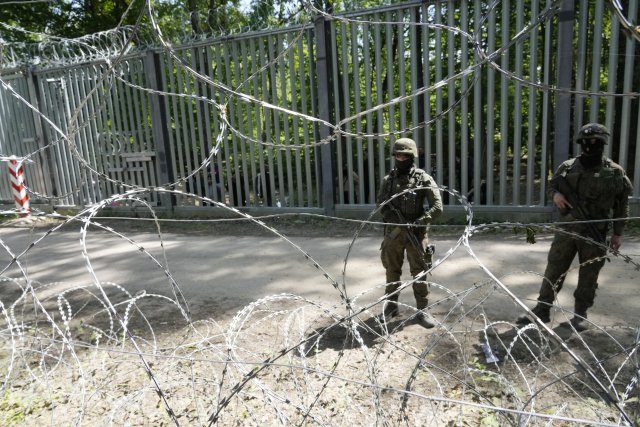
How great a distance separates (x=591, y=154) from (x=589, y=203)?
0.35 metres

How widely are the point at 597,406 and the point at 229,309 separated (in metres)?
2.88

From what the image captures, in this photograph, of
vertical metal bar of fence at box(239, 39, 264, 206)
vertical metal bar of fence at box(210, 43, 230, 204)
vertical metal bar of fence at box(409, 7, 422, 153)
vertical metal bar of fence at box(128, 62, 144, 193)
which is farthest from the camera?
vertical metal bar of fence at box(128, 62, 144, 193)

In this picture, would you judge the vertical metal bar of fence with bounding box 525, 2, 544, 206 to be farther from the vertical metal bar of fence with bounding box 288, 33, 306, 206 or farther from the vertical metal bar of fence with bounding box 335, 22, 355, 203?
the vertical metal bar of fence with bounding box 288, 33, 306, 206

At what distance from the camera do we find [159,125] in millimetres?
8781

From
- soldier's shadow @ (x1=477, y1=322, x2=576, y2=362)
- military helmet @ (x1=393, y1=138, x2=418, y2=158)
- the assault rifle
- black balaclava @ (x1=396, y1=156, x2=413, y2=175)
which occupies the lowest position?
soldier's shadow @ (x1=477, y1=322, x2=576, y2=362)

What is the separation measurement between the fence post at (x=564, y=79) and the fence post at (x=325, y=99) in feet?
10.5

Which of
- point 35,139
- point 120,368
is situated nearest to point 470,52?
point 120,368

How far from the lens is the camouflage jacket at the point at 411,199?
3.52m

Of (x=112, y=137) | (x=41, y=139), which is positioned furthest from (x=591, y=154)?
(x=41, y=139)

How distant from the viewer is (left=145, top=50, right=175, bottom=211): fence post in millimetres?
8586

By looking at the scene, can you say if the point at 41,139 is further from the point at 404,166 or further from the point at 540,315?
the point at 540,315

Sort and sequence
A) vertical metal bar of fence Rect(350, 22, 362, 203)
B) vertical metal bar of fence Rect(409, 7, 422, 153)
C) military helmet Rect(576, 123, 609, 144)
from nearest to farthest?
military helmet Rect(576, 123, 609, 144)
vertical metal bar of fence Rect(409, 7, 422, 153)
vertical metal bar of fence Rect(350, 22, 362, 203)

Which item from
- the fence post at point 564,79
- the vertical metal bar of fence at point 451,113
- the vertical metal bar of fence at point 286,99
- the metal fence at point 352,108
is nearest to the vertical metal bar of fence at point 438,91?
the metal fence at point 352,108

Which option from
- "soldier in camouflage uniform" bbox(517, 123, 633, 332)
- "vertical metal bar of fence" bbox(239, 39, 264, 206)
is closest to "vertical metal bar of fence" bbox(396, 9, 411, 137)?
"vertical metal bar of fence" bbox(239, 39, 264, 206)
